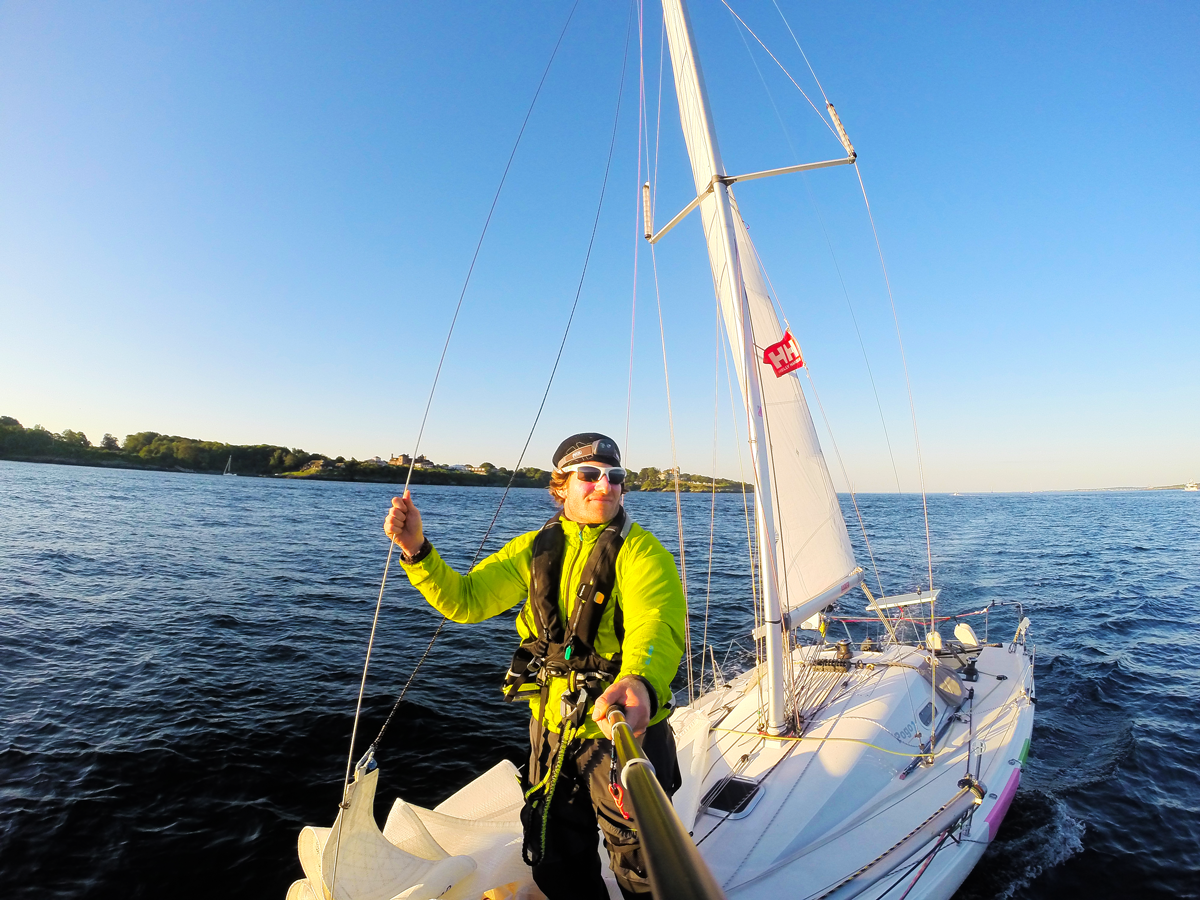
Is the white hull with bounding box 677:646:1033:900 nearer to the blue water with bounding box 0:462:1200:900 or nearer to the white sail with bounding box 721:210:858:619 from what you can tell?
the blue water with bounding box 0:462:1200:900

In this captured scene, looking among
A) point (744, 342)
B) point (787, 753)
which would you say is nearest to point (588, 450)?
A: point (744, 342)

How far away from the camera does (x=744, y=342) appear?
507 cm

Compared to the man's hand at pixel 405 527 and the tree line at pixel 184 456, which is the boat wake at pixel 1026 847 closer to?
the man's hand at pixel 405 527

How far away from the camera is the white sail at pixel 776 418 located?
5452 millimetres

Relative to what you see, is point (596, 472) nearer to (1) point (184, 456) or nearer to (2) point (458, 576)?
(2) point (458, 576)

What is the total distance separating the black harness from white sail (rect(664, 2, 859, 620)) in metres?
3.06

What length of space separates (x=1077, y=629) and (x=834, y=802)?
14695 millimetres

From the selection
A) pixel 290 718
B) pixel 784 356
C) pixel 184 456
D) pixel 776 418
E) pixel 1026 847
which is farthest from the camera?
pixel 184 456

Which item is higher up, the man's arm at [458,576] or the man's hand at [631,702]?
the man's arm at [458,576]

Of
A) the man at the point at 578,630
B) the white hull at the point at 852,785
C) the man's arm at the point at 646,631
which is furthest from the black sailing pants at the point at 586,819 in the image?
the white hull at the point at 852,785

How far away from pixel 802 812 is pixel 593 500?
12.6ft

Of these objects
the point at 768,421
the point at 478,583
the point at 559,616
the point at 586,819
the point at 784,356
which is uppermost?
the point at 784,356

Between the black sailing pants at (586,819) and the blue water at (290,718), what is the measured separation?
4227 mm

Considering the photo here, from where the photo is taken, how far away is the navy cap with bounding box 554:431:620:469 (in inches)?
109
